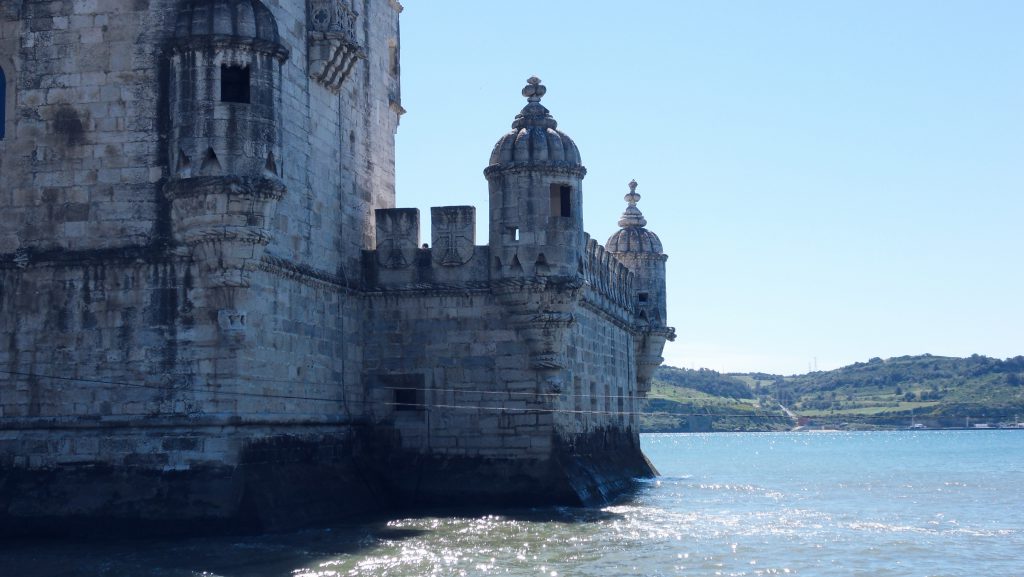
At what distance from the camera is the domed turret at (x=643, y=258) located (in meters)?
43.3

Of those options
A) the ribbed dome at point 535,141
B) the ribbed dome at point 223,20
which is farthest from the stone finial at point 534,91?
the ribbed dome at point 223,20

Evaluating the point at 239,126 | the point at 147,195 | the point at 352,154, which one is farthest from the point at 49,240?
the point at 352,154

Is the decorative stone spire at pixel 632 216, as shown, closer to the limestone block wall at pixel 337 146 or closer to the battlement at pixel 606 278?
the battlement at pixel 606 278

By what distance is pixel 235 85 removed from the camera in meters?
24.1

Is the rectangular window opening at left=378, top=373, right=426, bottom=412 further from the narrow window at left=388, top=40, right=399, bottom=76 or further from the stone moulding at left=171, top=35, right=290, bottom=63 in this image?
the narrow window at left=388, top=40, right=399, bottom=76

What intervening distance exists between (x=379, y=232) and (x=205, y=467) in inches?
330

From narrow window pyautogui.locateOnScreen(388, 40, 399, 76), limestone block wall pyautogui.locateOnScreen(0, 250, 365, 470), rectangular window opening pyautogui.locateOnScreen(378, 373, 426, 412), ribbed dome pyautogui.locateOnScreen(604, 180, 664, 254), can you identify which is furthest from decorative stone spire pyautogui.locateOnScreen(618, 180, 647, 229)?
limestone block wall pyautogui.locateOnScreen(0, 250, 365, 470)

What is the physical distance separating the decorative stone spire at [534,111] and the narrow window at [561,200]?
4.47ft

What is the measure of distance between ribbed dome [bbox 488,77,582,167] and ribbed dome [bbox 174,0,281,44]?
272 inches

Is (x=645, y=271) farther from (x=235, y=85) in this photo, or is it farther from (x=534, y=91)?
(x=235, y=85)

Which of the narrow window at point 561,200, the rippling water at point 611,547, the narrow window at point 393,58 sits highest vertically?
the narrow window at point 393,58

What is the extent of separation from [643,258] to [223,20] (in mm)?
22130

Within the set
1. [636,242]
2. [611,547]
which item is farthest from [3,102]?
[636,242]

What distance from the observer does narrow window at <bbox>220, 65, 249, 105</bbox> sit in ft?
78.6
